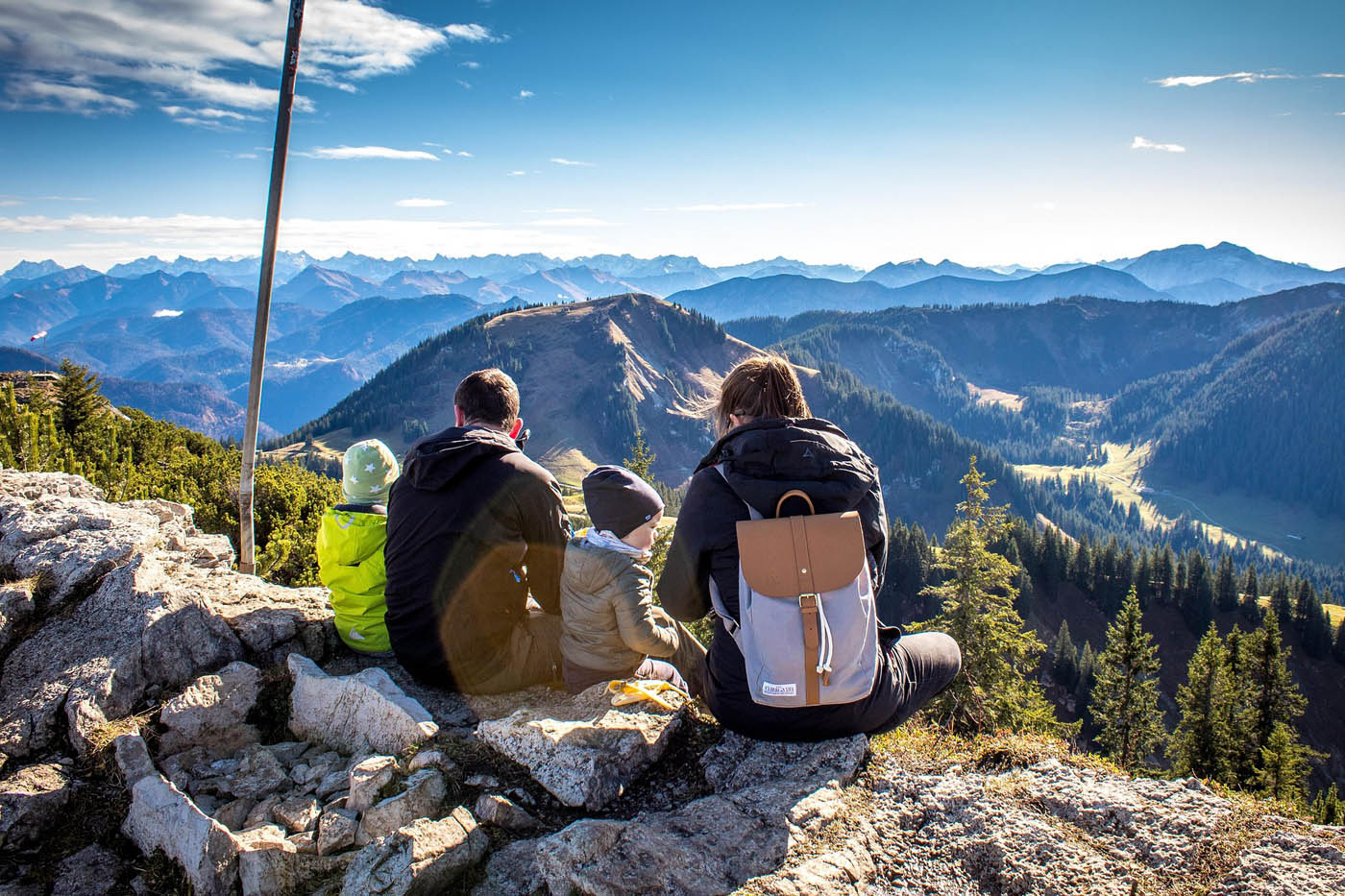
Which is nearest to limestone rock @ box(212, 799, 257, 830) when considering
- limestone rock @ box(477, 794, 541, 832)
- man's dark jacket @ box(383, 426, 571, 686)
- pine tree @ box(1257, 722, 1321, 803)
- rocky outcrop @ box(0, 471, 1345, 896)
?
rocky outcrop @ box(0, 471, 1345, 896)

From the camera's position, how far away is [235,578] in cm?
923

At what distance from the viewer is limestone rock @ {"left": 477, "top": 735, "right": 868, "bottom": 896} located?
393 cm

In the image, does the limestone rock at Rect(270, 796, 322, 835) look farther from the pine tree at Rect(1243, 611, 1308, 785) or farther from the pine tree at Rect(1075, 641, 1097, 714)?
the pine tree at Rect(1075, 641, 1097, 714)

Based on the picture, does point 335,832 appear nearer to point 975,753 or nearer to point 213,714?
point 213,714

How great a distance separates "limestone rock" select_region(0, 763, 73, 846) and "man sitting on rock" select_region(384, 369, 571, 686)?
8.81 feet

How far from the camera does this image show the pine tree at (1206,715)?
110 feet

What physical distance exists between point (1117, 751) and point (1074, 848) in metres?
38.3

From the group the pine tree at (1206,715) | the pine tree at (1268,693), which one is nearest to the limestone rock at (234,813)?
the pine tree at (1206,715)

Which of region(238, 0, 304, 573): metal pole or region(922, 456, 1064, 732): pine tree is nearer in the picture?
region(238, 0, 304, 573): metal pole

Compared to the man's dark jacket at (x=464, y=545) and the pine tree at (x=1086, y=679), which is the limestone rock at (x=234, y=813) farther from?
the pine tree at (x=1086, y=679)

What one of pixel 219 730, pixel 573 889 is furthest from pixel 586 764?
pixel 219 730

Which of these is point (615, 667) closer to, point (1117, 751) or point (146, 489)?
point (146, 489)

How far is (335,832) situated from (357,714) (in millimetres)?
1607

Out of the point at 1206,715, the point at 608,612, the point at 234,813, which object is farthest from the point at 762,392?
the point at 1206,715
